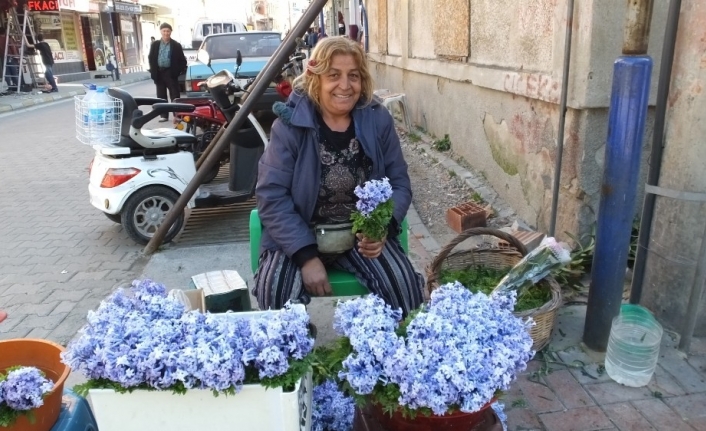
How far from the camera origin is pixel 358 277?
102 inches

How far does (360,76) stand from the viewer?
256 centimetres

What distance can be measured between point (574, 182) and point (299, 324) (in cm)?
268

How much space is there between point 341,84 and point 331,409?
1367 millimetres

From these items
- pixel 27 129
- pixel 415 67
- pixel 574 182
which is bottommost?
pixel 27 129

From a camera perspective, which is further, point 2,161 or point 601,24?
point 2,161

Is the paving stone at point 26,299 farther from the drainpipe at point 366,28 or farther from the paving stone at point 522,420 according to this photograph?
the drainpipe at point 366,28

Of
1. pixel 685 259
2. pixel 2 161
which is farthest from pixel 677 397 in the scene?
pixel 2 161

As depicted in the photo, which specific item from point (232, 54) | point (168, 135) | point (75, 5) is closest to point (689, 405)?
point (168, 135)

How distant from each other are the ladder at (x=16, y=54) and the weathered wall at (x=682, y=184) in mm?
19397

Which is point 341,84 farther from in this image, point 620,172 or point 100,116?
point 100,116

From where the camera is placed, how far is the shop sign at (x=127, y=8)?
29.9 meters

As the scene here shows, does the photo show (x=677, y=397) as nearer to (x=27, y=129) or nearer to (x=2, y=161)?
(x=2, y=161)

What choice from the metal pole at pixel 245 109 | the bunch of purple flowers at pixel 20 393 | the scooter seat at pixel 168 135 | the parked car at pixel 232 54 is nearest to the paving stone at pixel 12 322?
the metal pole at pixel 245 109

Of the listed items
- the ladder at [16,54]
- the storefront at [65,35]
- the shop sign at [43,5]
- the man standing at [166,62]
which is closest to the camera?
the man standing at [166,62]
